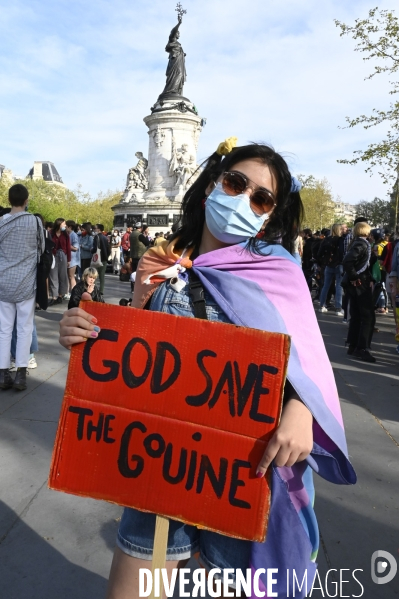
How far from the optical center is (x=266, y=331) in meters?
1.42

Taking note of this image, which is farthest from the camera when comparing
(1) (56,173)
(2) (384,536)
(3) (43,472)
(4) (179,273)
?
(1) (56,173)

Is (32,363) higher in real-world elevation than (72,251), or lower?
lower

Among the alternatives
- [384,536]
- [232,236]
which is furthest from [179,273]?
[384,536]

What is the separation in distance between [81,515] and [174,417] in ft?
5.77

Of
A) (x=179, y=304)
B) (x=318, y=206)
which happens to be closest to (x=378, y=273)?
(x=179, y=304)

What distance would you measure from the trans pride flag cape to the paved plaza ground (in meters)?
1.08

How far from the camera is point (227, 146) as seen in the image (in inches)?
72.0

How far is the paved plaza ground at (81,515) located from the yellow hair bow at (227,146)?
1.98 metres

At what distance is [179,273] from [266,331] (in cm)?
40

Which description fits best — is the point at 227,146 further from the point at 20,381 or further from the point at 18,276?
the point at 20,381

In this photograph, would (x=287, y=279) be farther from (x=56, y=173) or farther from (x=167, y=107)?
(x=56, y=173)

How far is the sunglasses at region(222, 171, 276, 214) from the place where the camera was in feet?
5.73

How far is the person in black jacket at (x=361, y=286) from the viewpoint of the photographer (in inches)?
279

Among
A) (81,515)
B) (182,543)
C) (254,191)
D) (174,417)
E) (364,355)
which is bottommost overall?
(81,515)
